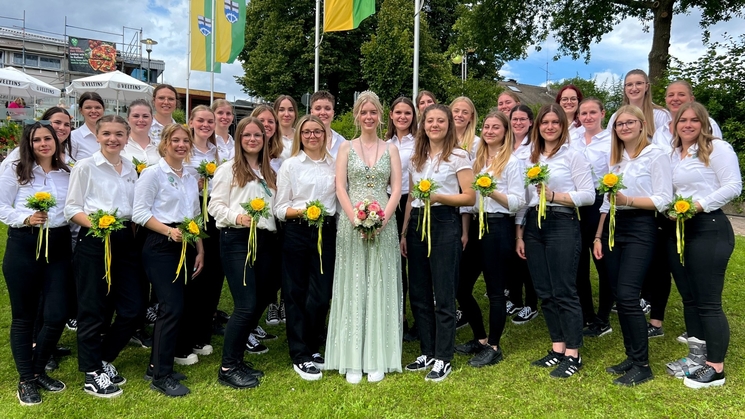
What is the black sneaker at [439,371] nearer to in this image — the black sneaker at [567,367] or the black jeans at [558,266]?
the black sneaker at [567,367]

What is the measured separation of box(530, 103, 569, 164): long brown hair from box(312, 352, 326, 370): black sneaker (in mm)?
2759

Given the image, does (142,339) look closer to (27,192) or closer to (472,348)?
(27,192)

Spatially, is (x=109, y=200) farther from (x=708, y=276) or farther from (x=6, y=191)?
(x=708, y=276)

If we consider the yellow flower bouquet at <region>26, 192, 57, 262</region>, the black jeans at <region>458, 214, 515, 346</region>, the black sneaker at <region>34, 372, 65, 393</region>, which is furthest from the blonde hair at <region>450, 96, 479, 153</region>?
the black sneaker at <region>34, 372, 65, 393</region>

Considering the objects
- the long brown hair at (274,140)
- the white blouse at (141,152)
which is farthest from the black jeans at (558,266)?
the white blouse at (141,152)

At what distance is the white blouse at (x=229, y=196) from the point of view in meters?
4.37

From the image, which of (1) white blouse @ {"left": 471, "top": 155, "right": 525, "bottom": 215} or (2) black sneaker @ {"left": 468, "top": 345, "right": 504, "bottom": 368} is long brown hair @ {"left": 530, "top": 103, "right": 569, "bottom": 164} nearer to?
(1) white blouse @ {"left": 471, "top": 155, "right": 525, "bottom": 215}

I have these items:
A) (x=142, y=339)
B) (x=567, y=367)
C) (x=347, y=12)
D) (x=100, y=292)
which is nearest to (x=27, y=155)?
(x=100, y=292)

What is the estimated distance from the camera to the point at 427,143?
4.66 metres

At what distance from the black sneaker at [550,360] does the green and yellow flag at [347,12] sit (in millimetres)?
12038

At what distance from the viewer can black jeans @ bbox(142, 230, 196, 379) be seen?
418 cm

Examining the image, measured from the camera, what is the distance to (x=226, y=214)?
4.33 m

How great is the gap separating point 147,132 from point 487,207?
11.8ft

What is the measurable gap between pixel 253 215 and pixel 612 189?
298cm
